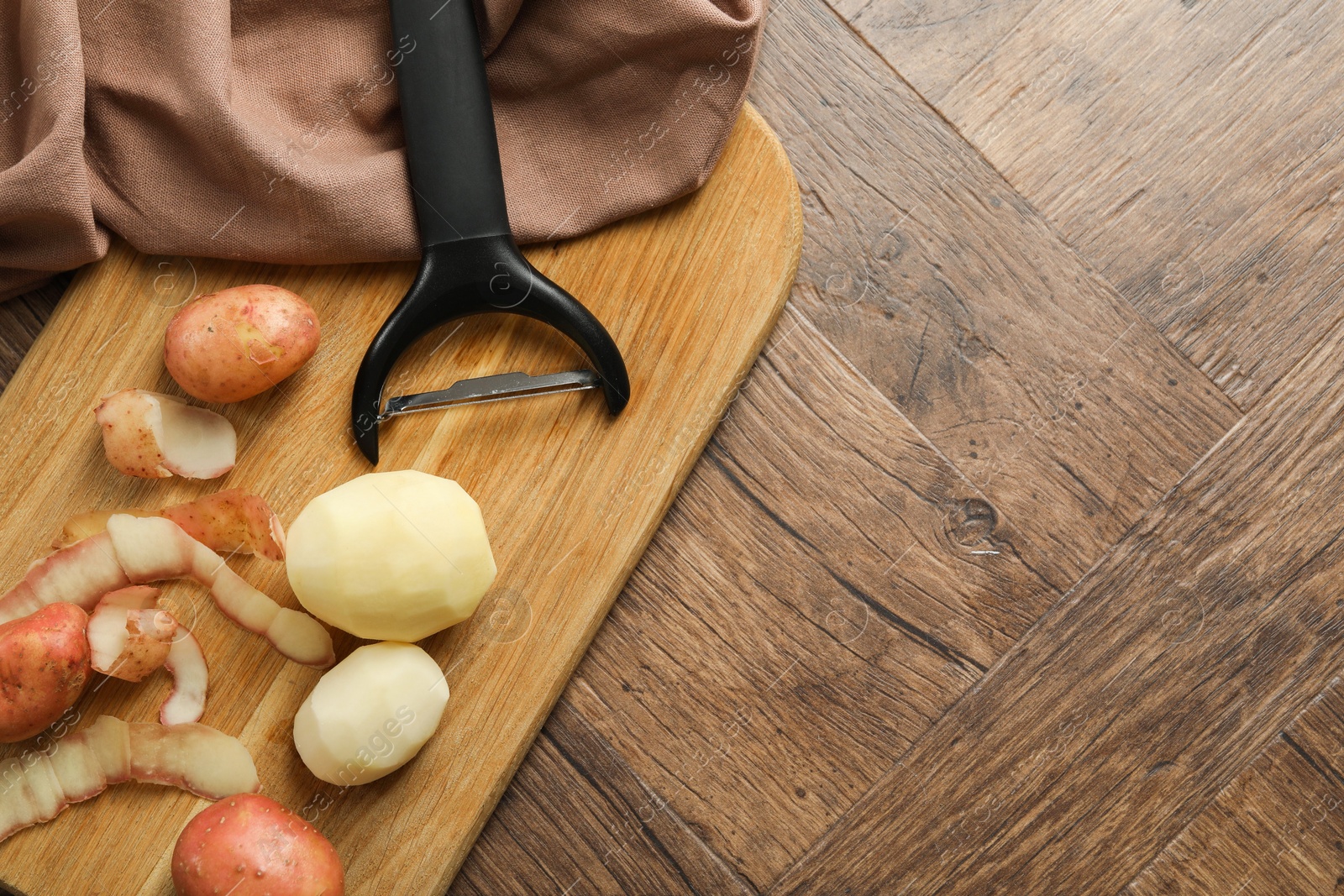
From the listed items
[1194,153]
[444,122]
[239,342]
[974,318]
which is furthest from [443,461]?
[1194,153]

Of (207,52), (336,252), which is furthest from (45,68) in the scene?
(336,252)

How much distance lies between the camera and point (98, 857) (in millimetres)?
843

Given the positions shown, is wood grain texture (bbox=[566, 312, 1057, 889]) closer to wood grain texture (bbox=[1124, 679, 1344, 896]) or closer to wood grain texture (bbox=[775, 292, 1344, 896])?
wood grain texture (bbox=[775, 292, 1344, 896])

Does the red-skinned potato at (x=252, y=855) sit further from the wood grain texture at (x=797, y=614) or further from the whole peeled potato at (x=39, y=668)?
the wood grain texture at (x=797, y=614)

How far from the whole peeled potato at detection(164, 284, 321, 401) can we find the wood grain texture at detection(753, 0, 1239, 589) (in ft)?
1.72

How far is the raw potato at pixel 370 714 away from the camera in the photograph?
809mm

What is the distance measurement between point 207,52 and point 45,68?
0.15 m

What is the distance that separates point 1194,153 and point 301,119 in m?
0.97

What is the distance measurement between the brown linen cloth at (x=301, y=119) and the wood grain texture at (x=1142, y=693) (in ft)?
2.09

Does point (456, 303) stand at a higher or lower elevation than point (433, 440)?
higher

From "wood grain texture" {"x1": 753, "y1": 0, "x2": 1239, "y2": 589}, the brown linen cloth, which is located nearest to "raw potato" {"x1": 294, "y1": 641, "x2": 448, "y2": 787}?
the brown linen cloth

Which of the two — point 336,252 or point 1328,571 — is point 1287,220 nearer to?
point 1328,571

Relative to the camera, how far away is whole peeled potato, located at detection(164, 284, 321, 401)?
832mm

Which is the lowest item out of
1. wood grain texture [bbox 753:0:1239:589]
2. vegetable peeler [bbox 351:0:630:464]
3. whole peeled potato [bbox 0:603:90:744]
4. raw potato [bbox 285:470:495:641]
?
whole peeled potato [bbox 0:603:90:744]
